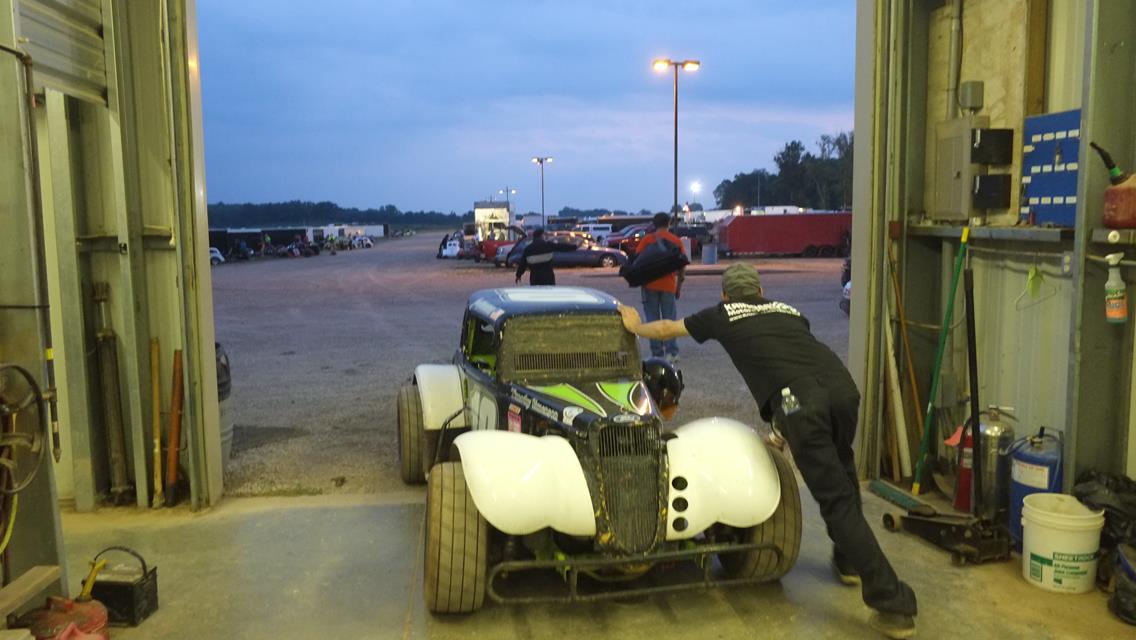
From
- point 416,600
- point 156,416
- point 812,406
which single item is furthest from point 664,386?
point 156,416

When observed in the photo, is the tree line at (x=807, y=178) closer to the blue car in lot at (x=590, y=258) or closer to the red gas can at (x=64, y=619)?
the blue car in lot at (x=590, y=258)

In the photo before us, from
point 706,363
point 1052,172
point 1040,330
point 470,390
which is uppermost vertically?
point 1052,172

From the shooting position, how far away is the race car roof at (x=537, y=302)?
5.99 m

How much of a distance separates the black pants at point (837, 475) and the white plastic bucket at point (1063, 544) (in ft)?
3.39

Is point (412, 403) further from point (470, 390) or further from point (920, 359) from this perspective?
point (920, 359)

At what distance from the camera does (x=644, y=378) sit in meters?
6.20

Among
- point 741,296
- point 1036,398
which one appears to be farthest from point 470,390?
point 1036,398

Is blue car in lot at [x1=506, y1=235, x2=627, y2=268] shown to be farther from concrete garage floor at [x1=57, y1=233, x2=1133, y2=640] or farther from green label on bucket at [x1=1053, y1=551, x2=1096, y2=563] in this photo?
green label on bucket at [x1=1053, y1=551, x2=1096, y2=563]

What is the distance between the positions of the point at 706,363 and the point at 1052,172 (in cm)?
672

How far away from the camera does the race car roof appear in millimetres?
5988

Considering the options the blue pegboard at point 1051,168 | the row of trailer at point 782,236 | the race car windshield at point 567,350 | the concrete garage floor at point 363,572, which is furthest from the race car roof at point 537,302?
the row of trailer at point 782,236

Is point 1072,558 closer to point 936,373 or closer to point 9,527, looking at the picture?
point 936,373

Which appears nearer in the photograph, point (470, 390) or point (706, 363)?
point (470, 390)

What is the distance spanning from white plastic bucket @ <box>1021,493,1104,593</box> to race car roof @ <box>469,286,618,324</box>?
2748 millimetres
